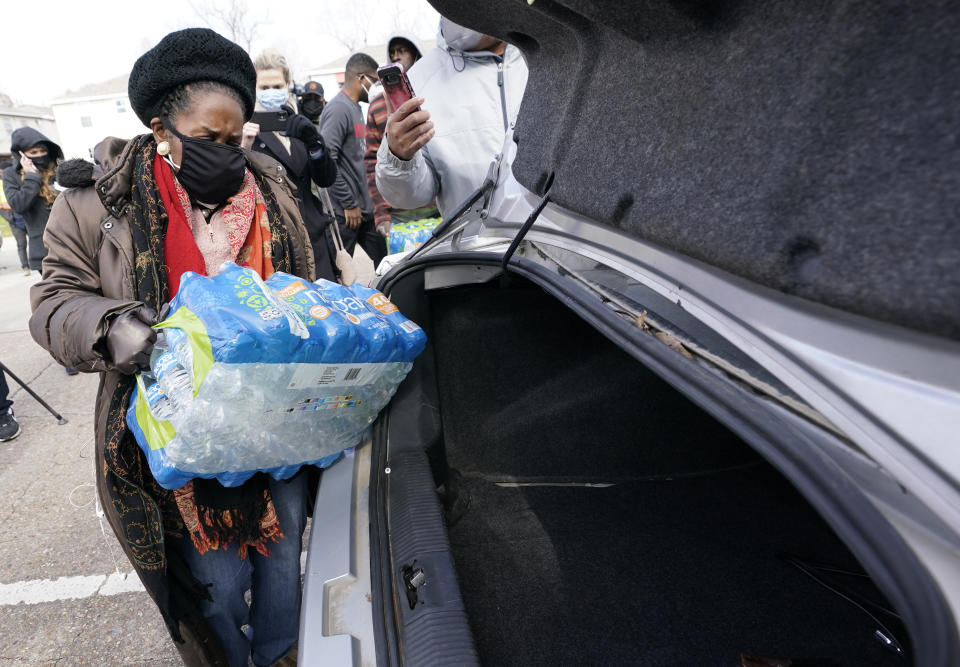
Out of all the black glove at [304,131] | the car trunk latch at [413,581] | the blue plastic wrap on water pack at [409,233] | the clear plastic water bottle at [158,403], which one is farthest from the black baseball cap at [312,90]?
the car trunk latch at [413,581]

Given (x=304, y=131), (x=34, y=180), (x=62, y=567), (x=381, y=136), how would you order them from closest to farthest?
A: (x=62, y=567) → (x=304, y=131) → (x=381, y=136) → (x=34, y=180)

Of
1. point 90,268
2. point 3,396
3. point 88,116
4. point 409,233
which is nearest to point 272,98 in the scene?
point 409,233

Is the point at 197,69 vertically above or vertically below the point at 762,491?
above

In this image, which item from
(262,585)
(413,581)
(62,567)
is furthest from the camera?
(62,567)

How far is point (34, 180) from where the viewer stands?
471cm

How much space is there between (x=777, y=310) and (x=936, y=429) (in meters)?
0.21

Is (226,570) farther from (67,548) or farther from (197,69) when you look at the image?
(67,548)

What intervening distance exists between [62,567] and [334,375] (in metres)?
2.32

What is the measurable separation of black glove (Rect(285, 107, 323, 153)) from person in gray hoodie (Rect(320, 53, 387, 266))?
120 centimetres

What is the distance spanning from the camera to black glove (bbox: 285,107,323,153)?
2818 mm

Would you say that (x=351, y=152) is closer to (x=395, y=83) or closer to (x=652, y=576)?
(x=395, y=83)

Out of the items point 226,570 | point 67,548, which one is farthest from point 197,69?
point 67,548

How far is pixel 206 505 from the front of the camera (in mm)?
1408

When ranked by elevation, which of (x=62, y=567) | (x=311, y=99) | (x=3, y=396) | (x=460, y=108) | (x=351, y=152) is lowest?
(x=62, y=567)
